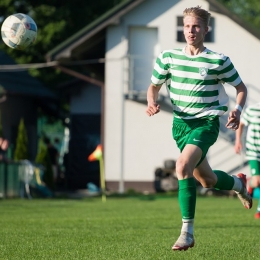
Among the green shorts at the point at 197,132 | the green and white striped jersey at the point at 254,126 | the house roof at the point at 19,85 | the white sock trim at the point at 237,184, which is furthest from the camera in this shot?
the house roof at the point at 19,85

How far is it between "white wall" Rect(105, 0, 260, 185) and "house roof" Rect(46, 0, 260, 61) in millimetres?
530

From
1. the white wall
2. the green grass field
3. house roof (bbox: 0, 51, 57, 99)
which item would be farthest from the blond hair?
house roof (bbox: 0, 51, 57, 99)

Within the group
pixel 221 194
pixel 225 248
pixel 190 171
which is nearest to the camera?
pixel 190 171

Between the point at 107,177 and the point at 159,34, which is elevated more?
the point at 159,34

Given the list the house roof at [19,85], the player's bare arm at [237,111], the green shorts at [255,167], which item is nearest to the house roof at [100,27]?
the house roof at [19,85]

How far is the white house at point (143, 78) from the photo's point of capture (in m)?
31.4

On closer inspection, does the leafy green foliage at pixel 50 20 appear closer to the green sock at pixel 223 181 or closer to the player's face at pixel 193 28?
the green sock at pixel 223 181

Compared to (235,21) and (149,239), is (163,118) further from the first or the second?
(149,239)

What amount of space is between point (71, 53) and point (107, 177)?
14.7 feet

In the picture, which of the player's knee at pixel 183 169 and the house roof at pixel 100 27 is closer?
the player's knee at pixel 183 169

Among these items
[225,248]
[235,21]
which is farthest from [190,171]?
[235,21]

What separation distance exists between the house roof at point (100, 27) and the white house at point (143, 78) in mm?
199

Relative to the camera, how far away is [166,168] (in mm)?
29641

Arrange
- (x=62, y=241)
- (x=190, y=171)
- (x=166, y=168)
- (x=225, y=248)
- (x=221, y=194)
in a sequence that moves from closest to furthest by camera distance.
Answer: (x=190, y=171), (x=225, y=248), (x=62, y=241), (x=221, y=194), (x=166, y=168)
